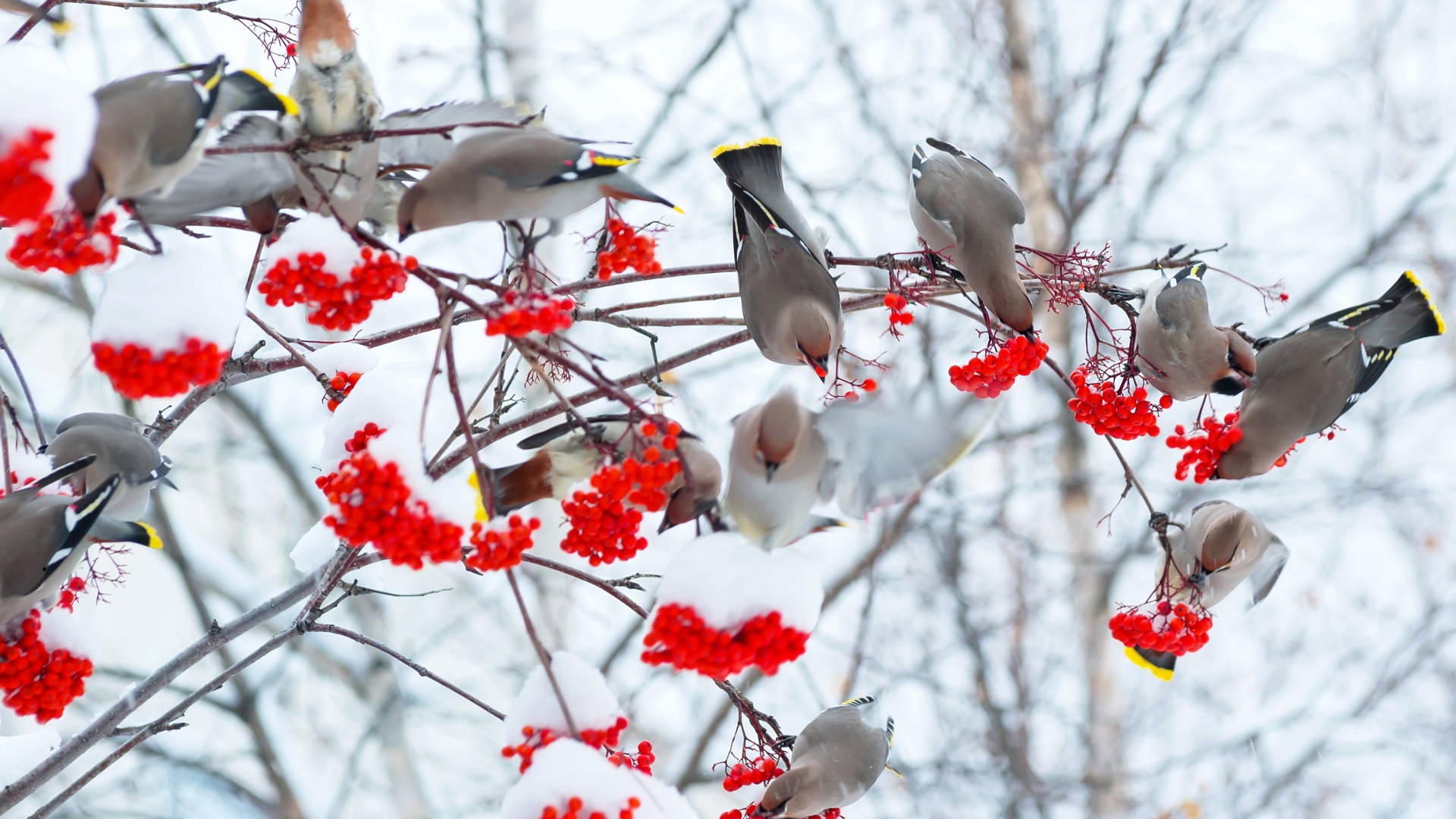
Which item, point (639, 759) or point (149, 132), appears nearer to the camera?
point (149, 132)

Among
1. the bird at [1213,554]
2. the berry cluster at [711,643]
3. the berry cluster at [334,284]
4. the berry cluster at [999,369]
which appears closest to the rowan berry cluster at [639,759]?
the berry cluster at [711,643]

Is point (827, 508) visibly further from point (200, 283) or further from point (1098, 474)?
point (1098, 474)

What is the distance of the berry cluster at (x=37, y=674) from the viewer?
1449mm

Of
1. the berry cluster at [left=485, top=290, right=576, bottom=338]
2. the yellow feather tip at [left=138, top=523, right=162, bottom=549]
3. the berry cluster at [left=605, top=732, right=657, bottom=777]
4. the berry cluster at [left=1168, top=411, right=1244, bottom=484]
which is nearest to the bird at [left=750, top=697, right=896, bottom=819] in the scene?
the berry cluster at [left=605, top=732, right=657, bottom=777]

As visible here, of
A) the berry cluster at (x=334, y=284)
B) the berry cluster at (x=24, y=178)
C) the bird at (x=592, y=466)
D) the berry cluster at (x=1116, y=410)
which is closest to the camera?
the berry cluster at (x=24, y=178)

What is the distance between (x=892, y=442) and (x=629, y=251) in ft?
1.57

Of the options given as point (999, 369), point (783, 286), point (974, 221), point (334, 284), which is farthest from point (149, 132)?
point (974, 221)

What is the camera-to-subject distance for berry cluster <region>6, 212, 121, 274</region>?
41.8 inches

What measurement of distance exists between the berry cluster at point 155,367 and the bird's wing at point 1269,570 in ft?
6.68

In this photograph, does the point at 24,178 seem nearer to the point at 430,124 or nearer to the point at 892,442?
the point at 430,124

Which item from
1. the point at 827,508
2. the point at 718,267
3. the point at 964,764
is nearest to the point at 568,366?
the point at 718,267

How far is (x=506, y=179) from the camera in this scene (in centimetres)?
140

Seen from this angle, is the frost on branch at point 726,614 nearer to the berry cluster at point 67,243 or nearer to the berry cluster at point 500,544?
the berry cluster at point 500,544

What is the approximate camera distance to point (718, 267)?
170 centimetres
